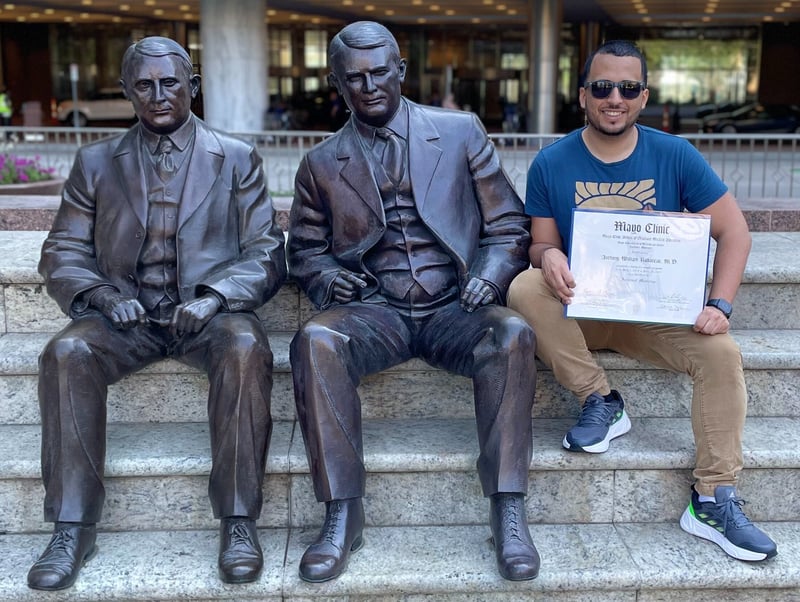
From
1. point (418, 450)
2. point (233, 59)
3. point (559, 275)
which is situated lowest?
point (418, 450)

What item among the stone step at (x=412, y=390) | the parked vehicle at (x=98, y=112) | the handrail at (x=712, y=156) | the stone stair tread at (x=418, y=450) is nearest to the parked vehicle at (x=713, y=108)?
the parked vehicle at (x=98, y=112)

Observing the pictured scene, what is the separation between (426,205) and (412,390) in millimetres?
879

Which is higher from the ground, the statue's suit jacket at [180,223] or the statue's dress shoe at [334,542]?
the statue's suit jacket at [180,223]

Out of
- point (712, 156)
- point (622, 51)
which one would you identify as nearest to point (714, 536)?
point (622, 51)

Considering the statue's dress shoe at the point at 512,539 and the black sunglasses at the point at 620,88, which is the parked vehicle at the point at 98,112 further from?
the statue's dress shoe at the point at 512,539

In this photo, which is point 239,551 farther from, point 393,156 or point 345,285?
point 393,156

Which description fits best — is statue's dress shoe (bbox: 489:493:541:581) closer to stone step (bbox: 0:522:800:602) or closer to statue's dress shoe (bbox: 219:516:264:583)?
stone step (bbox: 0:522:800:602)

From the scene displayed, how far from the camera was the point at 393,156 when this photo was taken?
382cm

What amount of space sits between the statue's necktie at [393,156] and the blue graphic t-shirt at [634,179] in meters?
0.62

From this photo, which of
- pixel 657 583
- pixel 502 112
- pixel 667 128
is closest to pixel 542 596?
pixel 657 583

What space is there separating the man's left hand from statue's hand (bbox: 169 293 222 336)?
1980mm

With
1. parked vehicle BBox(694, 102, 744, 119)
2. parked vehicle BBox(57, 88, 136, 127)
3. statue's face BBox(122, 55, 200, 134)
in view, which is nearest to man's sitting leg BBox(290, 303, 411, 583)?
statue's face BBox(122, 55, 200, 134)

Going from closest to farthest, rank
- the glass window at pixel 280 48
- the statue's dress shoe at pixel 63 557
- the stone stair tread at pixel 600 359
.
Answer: the statue's dress shoe at pixel 63 557
the stone stair tread at pixel 600 359
the glass window at pixel 280 48

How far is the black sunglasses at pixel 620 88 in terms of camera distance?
3.53 meters
